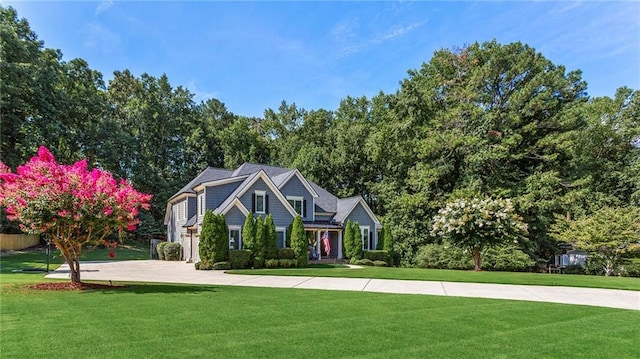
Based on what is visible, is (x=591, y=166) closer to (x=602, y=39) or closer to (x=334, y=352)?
(x=602, y=39)

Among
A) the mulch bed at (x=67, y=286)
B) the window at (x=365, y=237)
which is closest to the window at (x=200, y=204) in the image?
the window at (x=365, y=237)

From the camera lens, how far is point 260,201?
78.2ft

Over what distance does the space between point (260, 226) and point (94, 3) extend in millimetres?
12716

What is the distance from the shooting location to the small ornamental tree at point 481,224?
18953 mm

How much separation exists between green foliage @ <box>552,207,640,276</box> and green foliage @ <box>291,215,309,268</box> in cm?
1478

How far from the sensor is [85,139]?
112 feet

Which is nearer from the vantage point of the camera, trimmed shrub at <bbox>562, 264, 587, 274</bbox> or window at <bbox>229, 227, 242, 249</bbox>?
trimmed shrub at <bbox>562, 264, 587, 274</bbox>

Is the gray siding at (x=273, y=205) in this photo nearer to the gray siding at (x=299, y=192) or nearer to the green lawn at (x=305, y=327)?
the gray siding at (x=299, y=192)

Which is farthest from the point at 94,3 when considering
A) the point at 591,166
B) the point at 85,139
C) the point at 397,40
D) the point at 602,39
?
the point at 591,166

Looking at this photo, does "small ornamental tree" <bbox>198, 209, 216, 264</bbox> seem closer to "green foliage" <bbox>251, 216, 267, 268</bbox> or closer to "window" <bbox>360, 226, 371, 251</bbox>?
"green foliage" <bbox>251, 216, 267, 268</bbox>

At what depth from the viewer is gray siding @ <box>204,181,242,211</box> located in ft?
78.2

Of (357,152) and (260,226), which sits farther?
(357,152)

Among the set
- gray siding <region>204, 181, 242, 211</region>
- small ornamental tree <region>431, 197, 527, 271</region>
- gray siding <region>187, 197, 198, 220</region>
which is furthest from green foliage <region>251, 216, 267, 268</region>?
small ornamental tree <region>431, 197, 527, 271</region>

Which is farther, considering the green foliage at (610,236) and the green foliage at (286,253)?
the green foliage at (286,253)
